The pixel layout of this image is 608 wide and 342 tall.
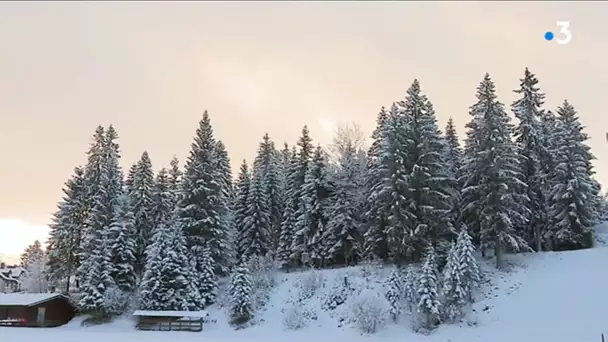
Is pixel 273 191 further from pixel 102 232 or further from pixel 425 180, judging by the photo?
pixel 425 180

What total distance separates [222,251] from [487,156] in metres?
22.7

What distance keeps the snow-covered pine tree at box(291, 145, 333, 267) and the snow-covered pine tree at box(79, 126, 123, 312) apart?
50.4 ft

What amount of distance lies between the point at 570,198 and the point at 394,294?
52.5ft

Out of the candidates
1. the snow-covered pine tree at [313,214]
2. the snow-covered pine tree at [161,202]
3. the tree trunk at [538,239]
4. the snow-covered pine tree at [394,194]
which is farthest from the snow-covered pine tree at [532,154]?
the snow-covered pine tree at [161,202]

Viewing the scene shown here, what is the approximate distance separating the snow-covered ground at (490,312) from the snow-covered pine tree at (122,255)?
12.6 feet

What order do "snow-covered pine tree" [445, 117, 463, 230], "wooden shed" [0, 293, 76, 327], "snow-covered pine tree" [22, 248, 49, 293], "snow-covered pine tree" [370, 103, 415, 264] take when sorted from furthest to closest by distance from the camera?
"snow-covered pine tree" [22, 248, 49, 293], "wooden shed" [0, 293, 76, 327], "snow-covered pine tree" [445, 117, 463, 230], "snow-covered pine tree" [370, 103, 415, 264]

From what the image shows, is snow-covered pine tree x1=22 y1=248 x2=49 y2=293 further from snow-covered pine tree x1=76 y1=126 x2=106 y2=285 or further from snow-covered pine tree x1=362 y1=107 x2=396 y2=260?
snow-covered pine tree x1=362 y1=107 x2=396 y2=260

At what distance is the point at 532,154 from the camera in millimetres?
41250

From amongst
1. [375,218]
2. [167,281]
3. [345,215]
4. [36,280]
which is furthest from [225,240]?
[36,280]

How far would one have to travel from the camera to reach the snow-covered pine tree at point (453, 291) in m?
32.2

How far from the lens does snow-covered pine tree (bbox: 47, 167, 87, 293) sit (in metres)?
48.4

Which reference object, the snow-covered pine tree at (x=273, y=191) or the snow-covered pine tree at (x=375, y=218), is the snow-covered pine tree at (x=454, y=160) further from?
the snow-covered pine tree at (x=273, y=191)

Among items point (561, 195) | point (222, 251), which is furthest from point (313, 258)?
point (561, 195)

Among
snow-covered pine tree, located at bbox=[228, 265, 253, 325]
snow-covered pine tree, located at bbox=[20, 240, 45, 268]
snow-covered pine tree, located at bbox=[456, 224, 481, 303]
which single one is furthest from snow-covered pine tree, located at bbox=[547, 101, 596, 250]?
snow-covered pine tree, located at bbox=[20, 240, 45, 268]
